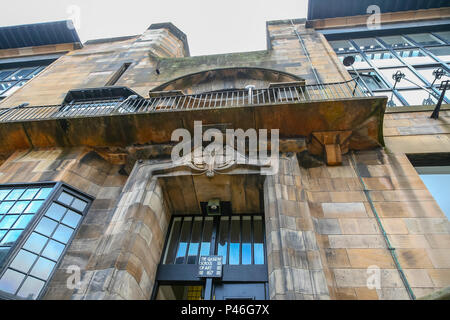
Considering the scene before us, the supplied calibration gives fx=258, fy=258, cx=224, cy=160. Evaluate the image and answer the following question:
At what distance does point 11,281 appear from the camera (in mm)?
4402

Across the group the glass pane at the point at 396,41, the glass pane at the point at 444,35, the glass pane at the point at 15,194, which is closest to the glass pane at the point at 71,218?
the glass pane at the point at 15,194

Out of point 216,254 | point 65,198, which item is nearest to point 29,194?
point 65,198

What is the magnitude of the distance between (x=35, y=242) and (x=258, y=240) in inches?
181

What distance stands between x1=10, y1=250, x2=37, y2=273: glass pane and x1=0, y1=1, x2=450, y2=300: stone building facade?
0.02 metres

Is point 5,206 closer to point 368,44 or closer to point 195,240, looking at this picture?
point 195,240

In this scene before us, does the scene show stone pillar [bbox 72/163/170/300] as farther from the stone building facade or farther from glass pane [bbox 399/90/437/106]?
glass pane [bbox 399/90/437/106]

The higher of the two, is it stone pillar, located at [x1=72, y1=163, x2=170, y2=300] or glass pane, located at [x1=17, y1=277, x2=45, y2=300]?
stone pillar, located at [x1=72, y1=163, x2=170, y2=300]

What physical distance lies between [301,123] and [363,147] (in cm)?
180

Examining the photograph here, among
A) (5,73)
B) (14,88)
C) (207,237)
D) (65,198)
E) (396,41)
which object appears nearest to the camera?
(65,198)

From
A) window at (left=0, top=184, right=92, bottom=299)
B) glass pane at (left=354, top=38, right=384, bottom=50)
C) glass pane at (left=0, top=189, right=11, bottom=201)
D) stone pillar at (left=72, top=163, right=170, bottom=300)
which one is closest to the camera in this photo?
stone pillar at (left=72, top=163, right=170, bottom=300)

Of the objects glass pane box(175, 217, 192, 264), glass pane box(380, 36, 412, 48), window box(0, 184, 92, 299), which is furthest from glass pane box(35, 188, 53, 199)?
glass pane box(380, 36, 412, 48)

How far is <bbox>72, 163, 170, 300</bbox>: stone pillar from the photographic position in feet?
13.9

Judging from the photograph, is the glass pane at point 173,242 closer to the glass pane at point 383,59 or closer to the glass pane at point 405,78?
the glass pane at point 405,78
